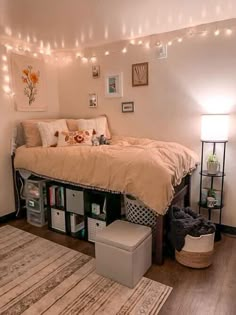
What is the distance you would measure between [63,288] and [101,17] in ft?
7.91

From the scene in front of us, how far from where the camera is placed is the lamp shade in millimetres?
2404

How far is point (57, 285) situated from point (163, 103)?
2.20m

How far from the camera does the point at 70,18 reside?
2393mm

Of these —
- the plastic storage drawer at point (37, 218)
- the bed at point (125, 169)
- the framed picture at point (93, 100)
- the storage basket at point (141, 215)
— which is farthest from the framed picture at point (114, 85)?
the plastic storage drawer at point (37, 218)

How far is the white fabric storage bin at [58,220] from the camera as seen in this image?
8.89 feet

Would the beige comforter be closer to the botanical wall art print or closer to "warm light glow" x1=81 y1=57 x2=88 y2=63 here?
the botanical wall art print

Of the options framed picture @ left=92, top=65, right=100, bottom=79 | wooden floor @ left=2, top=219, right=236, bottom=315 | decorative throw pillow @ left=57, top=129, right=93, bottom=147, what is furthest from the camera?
framed picture @ left=92, top=65, right=100, bottom=79

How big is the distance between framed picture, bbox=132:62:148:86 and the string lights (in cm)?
22

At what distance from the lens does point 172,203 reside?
228 centimetres

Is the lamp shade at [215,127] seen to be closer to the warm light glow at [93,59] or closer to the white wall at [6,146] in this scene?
the warm light glow at [93,59]

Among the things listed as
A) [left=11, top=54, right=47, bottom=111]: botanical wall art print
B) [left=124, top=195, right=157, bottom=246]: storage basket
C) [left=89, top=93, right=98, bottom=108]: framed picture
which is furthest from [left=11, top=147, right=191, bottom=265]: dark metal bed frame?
[left=89, top=93, right=98, bottom=108]: framed picture

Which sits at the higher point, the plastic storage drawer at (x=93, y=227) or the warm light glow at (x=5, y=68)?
the warm light glow at (x=5, y=68)

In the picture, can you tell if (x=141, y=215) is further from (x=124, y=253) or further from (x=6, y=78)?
(x=6, y=78)

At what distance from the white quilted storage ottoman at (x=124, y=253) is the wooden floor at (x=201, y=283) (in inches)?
7.3
